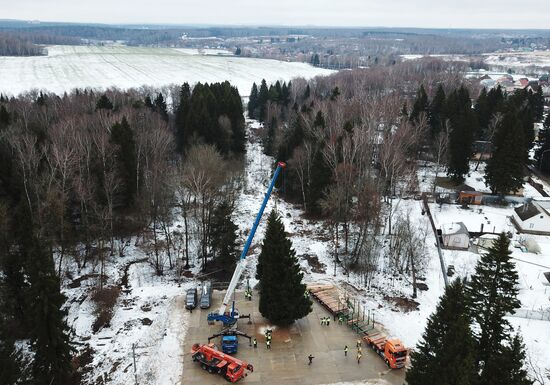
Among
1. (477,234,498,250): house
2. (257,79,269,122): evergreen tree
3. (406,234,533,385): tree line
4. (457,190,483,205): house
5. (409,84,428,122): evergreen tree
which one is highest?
(409,84,428,122): evergreen tree

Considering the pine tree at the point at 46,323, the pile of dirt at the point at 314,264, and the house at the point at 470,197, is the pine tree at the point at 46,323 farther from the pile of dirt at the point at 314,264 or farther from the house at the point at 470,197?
the house at the point at 470,197

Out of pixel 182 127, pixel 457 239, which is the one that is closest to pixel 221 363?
pixel 457 239

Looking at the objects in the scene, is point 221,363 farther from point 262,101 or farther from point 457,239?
point 262,101

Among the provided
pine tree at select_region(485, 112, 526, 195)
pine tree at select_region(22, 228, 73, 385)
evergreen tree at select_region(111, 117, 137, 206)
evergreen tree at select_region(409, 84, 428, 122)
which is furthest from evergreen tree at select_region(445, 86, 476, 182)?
pine tree at select_region(22, 228, 73, 385)

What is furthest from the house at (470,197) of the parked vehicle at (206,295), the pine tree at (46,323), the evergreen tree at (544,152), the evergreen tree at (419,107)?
the pine tree at (46,323)

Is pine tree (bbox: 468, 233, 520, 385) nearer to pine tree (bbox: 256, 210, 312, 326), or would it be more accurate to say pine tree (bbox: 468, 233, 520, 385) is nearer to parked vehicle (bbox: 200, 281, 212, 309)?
pine tree (bbox: 256, 210, 312, 326)
